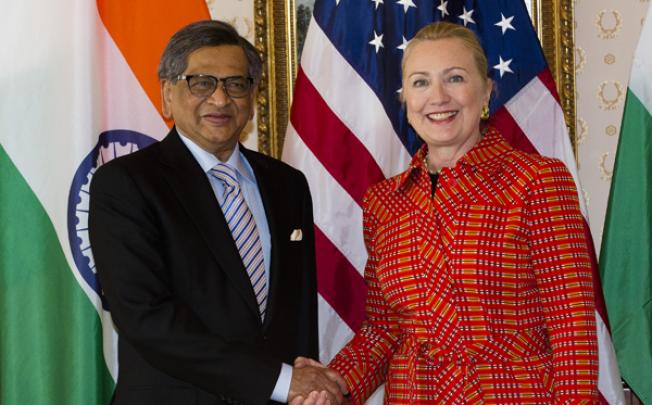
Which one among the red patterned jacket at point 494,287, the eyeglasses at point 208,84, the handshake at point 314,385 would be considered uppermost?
the eyeglasses at point 208,84

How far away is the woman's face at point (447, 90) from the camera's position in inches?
89.9

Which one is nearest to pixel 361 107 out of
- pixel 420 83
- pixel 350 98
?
pixel 350 98

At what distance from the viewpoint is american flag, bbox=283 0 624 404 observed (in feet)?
10.1

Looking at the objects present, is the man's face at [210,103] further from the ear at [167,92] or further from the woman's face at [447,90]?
the woman's face at [447,90]

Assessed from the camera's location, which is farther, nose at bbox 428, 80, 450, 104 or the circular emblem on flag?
the circular emblem on flag

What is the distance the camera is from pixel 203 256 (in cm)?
220

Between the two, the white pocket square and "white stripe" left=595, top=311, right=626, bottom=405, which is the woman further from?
"white stripe" left=595, top=311, right=626, bottom=405

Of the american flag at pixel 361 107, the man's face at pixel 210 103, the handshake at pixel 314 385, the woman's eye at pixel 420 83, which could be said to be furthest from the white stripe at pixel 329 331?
the woman's eye at pixel 420 83

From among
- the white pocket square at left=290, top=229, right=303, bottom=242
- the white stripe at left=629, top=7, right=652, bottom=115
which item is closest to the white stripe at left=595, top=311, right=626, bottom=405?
the white stripe at left=629, top=7, right=652, bottom=115

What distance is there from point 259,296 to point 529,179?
0.79 m

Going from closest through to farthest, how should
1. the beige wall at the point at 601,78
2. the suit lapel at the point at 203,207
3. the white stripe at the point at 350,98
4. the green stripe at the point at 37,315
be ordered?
1. the suit lapel at the point at 203,207
2. the green stripe at the point at 37,315
3. the white stripe at the point at 350,98
4. the beige wall at the point at 601,78

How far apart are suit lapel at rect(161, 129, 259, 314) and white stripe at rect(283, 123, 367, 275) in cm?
77

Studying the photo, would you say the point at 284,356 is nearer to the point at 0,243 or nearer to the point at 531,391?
the point at 531,391

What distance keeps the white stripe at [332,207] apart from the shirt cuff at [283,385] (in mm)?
887
